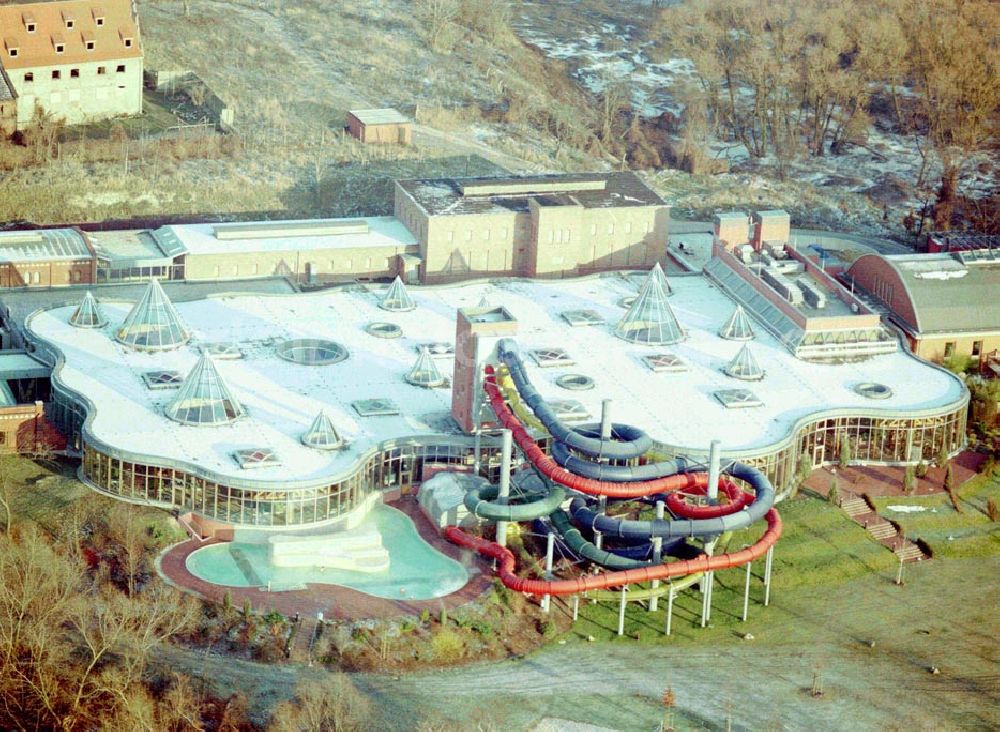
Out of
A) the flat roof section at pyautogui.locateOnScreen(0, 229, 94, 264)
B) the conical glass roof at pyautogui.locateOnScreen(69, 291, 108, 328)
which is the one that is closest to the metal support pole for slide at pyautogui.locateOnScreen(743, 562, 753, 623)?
the conical glass roof at pyautogui.locateOnScreen(69, 291, 108, 328)

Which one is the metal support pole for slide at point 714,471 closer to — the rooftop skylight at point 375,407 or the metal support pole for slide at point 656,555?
the metal support pole for slide at point 656,555

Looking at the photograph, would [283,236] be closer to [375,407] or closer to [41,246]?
[41,246]

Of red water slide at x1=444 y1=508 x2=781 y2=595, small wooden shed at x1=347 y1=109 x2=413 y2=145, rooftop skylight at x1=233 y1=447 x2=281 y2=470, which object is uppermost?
small wooden shed at x1=347 y1=109 x2=413 y2=145

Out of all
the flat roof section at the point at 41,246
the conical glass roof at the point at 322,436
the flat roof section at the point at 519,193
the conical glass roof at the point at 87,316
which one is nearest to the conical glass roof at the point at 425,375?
the conical glass roof at the point at 322,436

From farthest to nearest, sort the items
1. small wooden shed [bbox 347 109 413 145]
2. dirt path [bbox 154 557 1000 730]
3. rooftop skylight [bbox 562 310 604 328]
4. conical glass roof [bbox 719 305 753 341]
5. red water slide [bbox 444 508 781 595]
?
1. small wooden shed [bbox 347 109 413 145]
2. rooftop skylight [bbox 562 310 604 328]
3. conical glass roof [bbox 719 305 753 341]
4. red water slide [bbox 444 508 781 595]
5. dirt path [bbox 154 557 1000 730]

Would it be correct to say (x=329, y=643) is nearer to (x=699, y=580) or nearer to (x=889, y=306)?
(x=699, y=580)

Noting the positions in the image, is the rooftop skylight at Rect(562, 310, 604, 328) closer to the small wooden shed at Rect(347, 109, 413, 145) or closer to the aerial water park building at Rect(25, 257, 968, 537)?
the aerial water park building at Rect(25, 257, 968, 537)

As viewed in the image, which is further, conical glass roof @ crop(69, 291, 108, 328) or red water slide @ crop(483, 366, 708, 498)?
conical glass roof @ crop(69, 291, 108, 328)

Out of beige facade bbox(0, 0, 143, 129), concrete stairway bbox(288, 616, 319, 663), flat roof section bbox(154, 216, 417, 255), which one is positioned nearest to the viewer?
concrete stairway bbox(288, 616, 319, 663)
